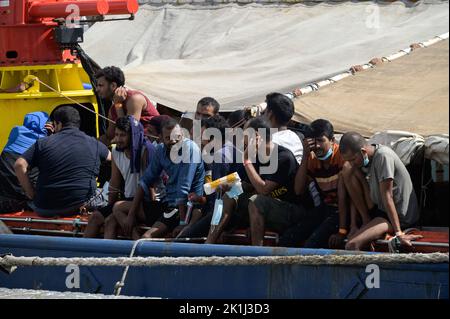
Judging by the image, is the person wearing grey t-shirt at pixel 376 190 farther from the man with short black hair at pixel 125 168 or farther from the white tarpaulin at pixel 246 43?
the white tarpaulin at pixel 246 43

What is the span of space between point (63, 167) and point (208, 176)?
1.44 meters

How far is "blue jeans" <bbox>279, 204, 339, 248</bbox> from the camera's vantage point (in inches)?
373

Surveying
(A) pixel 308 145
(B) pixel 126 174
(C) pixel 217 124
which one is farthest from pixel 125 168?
(A) pixel 308 145

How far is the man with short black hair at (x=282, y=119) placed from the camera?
9.93 metres

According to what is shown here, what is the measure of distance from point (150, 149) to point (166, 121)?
1.74ft

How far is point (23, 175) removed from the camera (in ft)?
35.9

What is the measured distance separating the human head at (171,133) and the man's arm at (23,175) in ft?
4.88

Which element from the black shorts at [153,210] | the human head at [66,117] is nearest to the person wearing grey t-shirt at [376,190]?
the black shorts at [153,210]

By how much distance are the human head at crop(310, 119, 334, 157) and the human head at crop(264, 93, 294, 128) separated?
0.62 metres

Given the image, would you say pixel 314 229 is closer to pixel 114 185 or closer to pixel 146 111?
pixel 114 185

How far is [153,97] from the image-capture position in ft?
38.5

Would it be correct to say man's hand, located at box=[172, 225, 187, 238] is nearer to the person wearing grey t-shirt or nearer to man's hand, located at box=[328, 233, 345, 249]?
man's hand, located at box=[328, 233, 345, 249]

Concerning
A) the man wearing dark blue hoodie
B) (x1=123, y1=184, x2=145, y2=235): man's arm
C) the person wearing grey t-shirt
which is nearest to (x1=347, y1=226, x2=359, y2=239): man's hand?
the person wearing grey t-shirt
